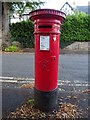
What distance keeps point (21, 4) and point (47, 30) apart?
1301cm

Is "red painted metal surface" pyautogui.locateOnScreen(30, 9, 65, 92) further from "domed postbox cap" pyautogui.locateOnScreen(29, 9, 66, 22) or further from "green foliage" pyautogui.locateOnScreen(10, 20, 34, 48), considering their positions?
"green foliage" pyautogui.locateOnScreen(10, 20, 34, 48)

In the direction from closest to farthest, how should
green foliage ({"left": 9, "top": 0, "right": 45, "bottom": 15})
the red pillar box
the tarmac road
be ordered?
the red pillar box < the tarmac road < green foliage ({"left": 9, "top": 0, "right": 45, "bottom": 15})

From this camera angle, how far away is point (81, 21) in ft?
51.8

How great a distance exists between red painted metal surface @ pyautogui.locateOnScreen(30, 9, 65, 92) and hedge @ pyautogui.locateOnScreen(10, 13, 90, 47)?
12769mm

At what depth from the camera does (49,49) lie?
2.93m

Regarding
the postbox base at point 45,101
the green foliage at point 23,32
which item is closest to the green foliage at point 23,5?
the green foliage at point 23,32

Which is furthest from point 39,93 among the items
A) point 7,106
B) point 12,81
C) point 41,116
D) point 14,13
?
point 14,13

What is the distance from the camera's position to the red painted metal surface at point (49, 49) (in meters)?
2.83

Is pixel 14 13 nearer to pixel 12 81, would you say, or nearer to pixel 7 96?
pixel 12 81

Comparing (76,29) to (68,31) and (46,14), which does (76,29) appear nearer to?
(68,31)

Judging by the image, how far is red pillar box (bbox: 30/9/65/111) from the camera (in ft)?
9.35

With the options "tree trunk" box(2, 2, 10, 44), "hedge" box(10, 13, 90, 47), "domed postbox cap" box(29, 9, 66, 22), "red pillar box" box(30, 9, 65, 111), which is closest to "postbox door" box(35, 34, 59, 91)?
"red pillar box" box(30, 9, 65, 111)

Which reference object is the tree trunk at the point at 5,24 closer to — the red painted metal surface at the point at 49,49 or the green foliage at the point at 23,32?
the green foliage at the point at 23,32

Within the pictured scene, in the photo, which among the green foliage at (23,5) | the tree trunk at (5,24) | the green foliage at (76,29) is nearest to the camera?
the tree trunk at (5,24)
